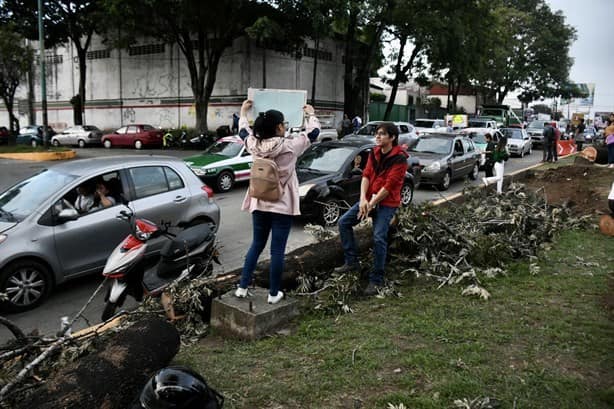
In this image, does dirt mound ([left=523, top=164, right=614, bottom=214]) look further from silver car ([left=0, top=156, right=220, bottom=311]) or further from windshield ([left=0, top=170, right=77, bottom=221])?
windshield ([left=0, top=170, right=77, bottom=221])

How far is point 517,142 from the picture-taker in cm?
2642

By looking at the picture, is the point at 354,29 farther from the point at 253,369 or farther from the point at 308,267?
the point at 253,369

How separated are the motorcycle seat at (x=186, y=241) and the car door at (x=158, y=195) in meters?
1.03

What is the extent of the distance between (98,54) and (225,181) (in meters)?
27.3

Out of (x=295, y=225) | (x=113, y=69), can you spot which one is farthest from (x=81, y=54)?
(x=295, y=225)

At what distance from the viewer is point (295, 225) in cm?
996

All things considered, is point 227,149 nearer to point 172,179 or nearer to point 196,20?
point 172,179

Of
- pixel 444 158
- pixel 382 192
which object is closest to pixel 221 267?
pixel 382 192

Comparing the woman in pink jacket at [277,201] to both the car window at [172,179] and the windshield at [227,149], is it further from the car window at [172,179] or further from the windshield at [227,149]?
the windshield at [227,149]

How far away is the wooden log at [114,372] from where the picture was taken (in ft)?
8.92

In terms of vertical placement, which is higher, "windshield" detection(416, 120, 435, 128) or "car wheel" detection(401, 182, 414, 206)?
"windshield" detection(416, 120, 435, 128)

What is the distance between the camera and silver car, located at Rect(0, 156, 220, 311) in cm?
553

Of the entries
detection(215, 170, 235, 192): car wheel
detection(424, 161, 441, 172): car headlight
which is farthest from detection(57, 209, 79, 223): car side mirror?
detection(424, 161, 441, 172): car headlight

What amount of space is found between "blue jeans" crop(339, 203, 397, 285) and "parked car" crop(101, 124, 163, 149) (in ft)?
88.6
